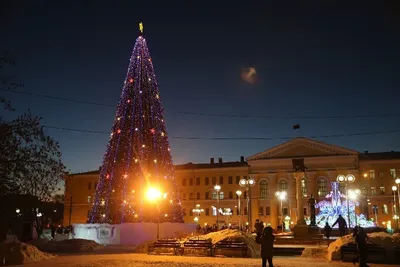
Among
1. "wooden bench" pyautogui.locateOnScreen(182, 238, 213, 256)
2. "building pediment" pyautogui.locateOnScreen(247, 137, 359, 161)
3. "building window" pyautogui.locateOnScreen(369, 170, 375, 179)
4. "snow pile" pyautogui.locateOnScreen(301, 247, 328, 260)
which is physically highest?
"building pediment" pyautogui.locateOnScreen(247, 137, 359, 161)

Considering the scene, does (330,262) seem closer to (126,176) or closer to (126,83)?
(126,176)

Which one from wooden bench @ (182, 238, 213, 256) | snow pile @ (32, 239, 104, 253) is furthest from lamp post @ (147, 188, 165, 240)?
wooden bench @ (182, 238, 213, 256)

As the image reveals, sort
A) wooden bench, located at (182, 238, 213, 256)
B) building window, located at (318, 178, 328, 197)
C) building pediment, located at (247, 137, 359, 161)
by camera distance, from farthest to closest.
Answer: building window, located at (318, 178, 328, 197), building pediment, located at (247, 137, 359, 161), wooden bench, located at (182, 238, 213, 256)

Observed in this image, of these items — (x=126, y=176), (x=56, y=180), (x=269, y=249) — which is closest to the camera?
(x=269, y=249)

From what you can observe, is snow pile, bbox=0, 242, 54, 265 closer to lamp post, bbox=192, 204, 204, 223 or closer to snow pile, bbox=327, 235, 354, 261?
snow pile, bbox=327, 235, 354, 261

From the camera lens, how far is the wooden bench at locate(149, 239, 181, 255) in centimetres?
2442

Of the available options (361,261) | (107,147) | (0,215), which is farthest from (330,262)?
(107,147)

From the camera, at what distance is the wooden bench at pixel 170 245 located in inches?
961

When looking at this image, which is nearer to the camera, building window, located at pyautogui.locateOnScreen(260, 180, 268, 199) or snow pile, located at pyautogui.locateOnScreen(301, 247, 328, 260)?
snow pile, located at pyautogui.locateOnScreen(301, 247, 328, 260)

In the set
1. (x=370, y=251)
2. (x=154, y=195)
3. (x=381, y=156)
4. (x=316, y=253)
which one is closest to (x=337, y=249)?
(x=370, y=251)

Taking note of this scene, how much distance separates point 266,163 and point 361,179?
57.0 ft

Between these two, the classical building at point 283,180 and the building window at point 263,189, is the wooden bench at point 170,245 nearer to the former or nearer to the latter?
the classical building at point 283,180

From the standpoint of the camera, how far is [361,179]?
85.2 m

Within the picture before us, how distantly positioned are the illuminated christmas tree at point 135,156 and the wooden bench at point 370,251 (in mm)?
15357
